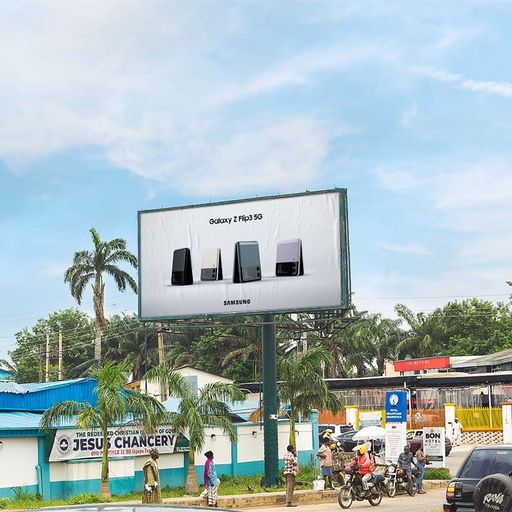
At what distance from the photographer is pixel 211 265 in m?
38.6

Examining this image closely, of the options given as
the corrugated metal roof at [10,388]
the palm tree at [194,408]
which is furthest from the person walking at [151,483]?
the corrugated metal roof at [10,388]

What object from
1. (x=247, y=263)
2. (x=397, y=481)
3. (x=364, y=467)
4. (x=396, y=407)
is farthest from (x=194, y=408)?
(x=364, y=467)

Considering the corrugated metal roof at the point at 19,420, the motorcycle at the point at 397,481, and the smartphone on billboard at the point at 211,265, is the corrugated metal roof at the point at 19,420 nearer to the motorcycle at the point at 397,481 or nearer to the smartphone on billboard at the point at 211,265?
the smartphone on billboard at the point at 211,265

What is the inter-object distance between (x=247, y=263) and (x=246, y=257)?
214 mm

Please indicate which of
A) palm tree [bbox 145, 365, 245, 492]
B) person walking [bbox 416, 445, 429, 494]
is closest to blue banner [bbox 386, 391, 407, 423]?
person walking [bbox 416, 445, 429, 494]

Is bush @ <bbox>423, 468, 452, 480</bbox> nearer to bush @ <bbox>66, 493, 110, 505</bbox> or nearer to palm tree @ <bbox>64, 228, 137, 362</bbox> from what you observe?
bush @ <bbox>66, 493, 110, 505</bbox>

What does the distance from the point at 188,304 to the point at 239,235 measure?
3.25 m

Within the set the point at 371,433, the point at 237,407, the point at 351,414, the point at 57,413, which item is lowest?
the point at 371,433

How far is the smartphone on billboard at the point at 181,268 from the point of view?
1540 inches

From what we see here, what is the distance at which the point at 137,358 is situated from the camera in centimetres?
8869

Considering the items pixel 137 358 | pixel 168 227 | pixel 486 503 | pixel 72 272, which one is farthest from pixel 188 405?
pixel 137 358

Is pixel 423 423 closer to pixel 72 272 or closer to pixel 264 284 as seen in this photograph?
pixel 72 272

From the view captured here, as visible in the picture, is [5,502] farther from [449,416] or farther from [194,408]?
[449,416]

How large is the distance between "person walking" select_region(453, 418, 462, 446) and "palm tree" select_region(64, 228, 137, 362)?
19999 millimetres
